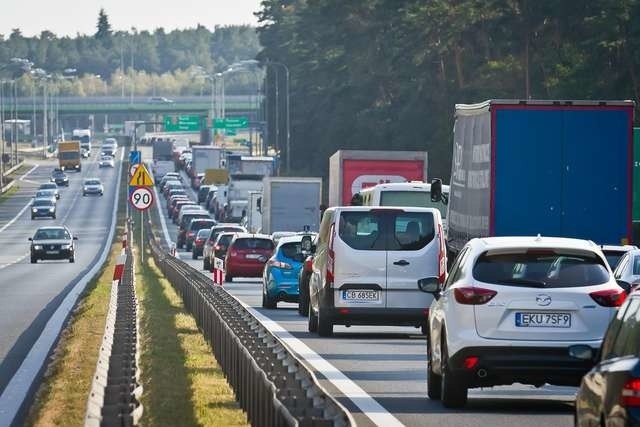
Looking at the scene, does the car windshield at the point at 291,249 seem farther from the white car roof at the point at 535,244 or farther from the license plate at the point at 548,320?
the license plate at the point at 548,320

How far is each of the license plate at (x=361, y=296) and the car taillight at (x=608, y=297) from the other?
9570mm

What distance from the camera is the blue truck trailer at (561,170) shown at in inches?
1059

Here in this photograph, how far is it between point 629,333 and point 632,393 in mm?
952

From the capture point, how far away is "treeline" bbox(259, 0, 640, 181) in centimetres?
7269

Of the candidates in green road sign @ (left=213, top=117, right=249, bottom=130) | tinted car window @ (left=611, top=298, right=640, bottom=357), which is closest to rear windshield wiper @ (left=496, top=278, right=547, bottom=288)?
tinted car window @ (left=611, top=298, right=640, bottom=357)

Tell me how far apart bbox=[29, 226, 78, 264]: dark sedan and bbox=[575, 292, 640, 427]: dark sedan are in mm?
62990

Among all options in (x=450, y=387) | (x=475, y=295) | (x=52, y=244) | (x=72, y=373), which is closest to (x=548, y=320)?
(x=475, y=295)

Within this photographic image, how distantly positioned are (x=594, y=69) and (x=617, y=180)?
46.8m

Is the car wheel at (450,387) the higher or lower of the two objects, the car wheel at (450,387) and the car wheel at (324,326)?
the higher

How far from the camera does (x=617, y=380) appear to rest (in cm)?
988

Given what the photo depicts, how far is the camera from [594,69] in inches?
2876

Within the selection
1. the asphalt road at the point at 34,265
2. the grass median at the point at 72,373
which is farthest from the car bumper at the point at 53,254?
the grass median at the point at 72,373

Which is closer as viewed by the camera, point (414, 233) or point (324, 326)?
point (414, 233)

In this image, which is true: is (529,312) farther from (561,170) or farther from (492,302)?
(561,170)
